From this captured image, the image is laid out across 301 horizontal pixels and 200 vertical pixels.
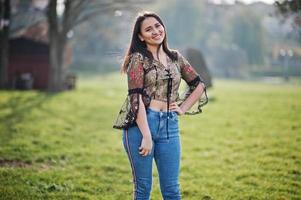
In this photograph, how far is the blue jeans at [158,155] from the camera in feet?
12.2

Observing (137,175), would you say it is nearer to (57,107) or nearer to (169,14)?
(57,107)

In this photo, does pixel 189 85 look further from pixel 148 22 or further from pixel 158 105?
pixel 148 22

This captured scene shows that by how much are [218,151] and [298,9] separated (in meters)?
3.40

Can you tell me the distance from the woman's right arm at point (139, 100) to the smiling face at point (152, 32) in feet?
0.79

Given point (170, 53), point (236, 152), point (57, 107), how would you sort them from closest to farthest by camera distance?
1. point (170, 53)
2. point (236, 152)
3. point (57, 107)

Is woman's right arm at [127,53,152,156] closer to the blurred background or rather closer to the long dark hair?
the long dark hair

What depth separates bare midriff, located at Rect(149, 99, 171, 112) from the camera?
12.3ft

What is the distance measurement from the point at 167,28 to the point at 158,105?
68.0 metres

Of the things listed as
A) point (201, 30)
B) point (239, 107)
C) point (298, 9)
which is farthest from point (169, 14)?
point (298, 9)

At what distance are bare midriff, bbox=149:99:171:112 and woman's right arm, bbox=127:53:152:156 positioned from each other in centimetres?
14

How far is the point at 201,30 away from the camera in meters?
84.4

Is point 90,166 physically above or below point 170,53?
below

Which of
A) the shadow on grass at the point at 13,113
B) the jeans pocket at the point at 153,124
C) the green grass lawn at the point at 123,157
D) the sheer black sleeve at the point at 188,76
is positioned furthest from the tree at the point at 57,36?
the jeans pocket at the point at 153,124

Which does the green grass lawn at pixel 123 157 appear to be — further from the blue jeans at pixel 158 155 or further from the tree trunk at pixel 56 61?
the tree trunk at pixel 56 61
